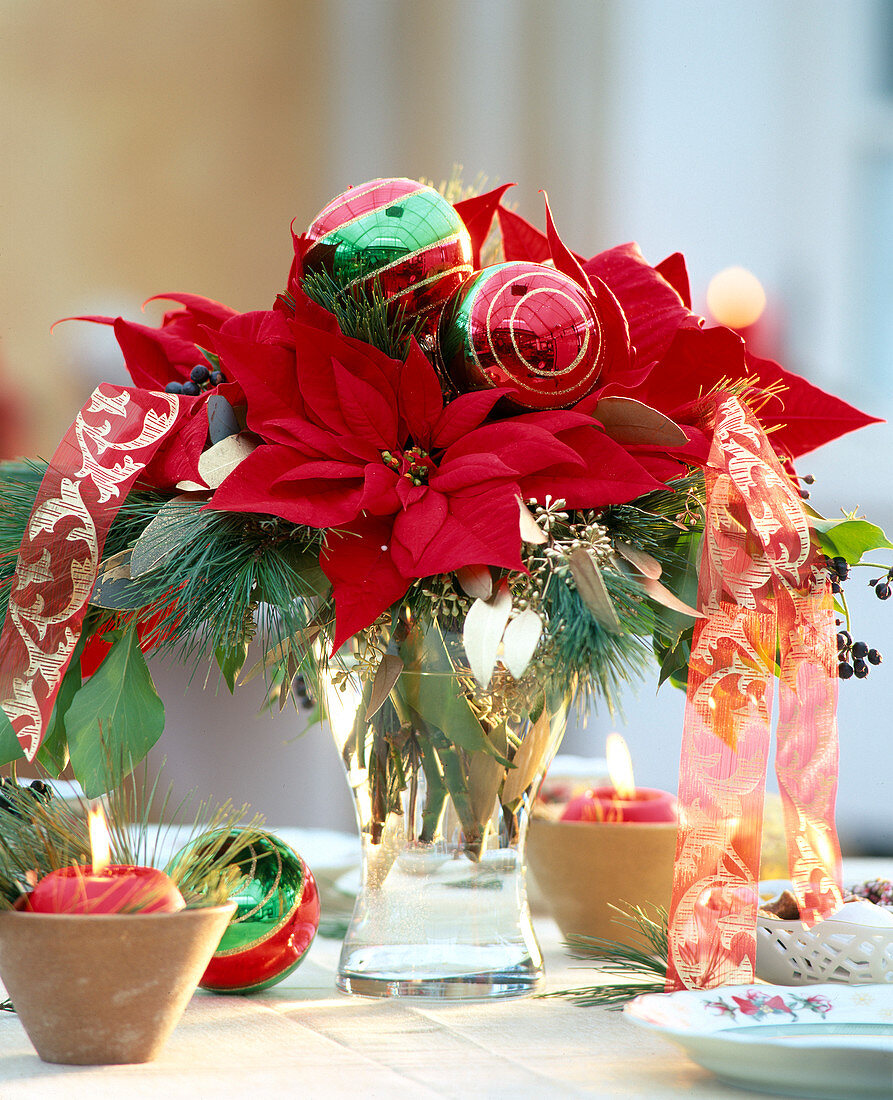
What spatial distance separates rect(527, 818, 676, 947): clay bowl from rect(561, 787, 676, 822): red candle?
1cm

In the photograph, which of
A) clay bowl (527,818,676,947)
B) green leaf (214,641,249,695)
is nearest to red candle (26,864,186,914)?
green leaf (214,641,249,695)

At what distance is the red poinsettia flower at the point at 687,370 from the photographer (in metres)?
0.45

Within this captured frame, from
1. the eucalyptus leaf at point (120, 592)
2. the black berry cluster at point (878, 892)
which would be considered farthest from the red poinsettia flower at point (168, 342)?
the black berry cluster at point (878, 892)

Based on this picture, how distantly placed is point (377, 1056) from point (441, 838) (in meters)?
0.08

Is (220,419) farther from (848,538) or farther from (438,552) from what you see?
(848,538)

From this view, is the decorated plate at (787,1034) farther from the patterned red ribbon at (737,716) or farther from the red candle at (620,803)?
the red candle at (620,803)

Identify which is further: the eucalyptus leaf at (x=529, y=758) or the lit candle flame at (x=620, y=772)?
the lit candle flame at (x=620, y=772)

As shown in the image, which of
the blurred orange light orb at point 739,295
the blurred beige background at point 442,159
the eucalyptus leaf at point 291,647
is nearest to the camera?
the eucalyptus leaf at point 291,647

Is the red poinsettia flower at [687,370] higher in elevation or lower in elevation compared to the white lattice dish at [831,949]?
higher

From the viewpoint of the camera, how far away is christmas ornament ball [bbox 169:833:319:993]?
43 cm

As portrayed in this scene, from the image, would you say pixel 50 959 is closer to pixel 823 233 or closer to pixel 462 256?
pixel 462 256

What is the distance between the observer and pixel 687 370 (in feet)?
1.52

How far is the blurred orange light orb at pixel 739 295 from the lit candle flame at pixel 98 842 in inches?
59.7

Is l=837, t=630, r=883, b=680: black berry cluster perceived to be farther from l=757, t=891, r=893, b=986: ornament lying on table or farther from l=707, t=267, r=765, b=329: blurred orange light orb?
l=707, t=267, r=765, b=329: blurred orange light orb
